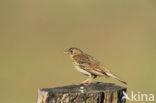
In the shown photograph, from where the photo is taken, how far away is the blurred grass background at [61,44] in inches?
566

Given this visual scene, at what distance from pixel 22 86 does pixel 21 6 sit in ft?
33.7

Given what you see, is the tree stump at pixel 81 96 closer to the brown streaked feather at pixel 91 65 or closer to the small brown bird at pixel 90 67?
the small brown bird at pixel 90 67

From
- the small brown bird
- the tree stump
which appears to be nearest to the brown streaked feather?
the small brown bird

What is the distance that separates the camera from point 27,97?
518 inches

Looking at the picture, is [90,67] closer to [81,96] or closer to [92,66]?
[92,66]

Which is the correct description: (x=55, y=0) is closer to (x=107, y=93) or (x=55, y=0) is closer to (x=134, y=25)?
(x=134, y=25)

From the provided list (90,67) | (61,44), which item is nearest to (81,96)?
(90,67)

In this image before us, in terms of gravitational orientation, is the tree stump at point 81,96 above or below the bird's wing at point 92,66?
below

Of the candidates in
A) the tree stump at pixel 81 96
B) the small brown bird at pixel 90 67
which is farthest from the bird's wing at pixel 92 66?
the tree stump at pixel 81 96

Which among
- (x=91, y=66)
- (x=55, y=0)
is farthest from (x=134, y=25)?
(x=91, y=66)

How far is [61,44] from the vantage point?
17.6m

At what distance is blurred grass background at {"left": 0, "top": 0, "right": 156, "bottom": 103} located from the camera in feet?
47.2

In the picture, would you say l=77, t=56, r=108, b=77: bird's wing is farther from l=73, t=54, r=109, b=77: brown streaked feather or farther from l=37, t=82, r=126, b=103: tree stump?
l=37, t=82, r=126, b=103: tree stump

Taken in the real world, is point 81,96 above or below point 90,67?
below
